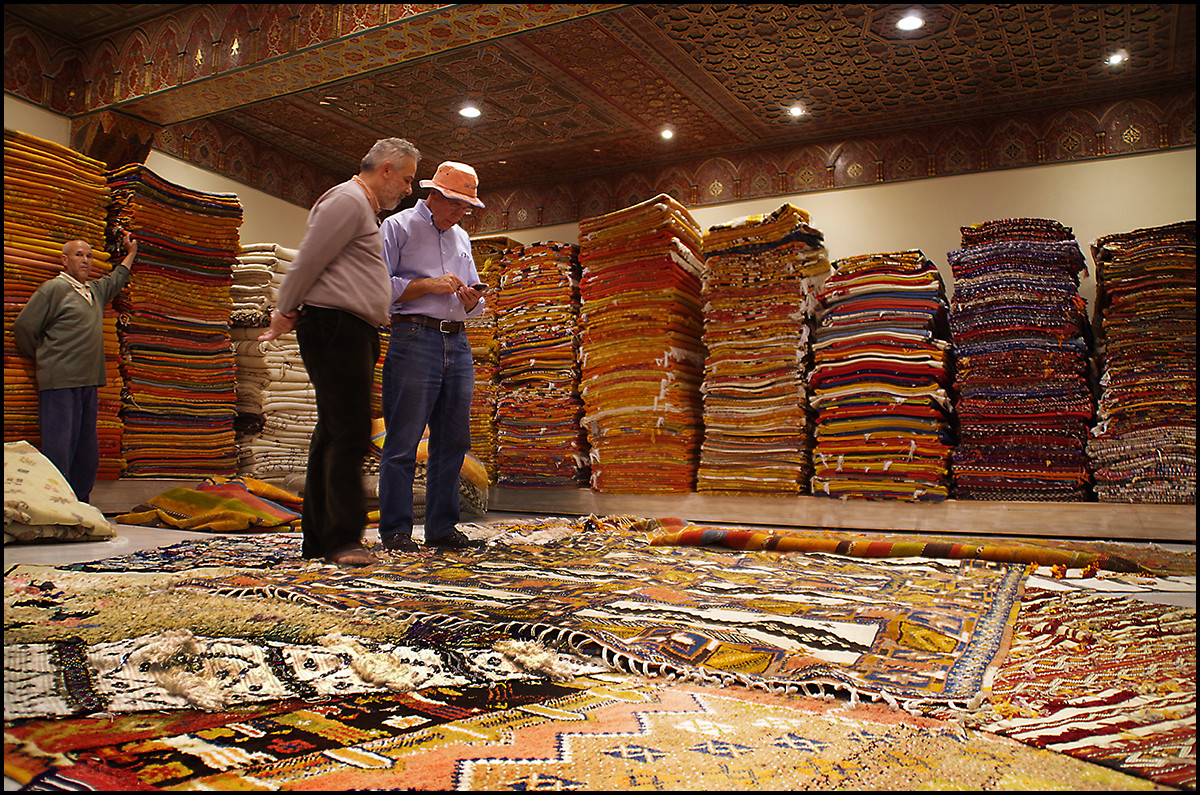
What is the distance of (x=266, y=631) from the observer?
41.1 inches

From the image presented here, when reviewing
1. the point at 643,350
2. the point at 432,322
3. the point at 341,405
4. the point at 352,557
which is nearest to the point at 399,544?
the point at 352,557

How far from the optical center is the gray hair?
1853 millimetres

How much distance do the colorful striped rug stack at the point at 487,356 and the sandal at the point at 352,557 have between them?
2250mm

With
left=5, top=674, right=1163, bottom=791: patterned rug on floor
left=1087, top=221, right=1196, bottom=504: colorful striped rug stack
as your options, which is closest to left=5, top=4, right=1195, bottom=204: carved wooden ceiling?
left=1087, top=221, right=1196, bottom=504: colorful striped rug stack

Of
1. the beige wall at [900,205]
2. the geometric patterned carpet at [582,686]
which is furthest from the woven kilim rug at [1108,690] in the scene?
the beige wall at [900,205]

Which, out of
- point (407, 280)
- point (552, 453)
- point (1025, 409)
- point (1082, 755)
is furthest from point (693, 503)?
point (1082, 755)

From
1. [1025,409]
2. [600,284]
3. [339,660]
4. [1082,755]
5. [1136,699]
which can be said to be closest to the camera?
[1082,755]

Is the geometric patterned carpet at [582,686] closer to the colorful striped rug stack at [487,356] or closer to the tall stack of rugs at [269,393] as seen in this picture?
the tall stack of rugs at [269,393]

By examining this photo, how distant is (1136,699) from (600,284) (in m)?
3.13

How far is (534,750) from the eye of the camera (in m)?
0.66

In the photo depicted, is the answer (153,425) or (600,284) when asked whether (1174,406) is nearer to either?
(600,284)

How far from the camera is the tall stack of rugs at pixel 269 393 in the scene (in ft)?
12.6

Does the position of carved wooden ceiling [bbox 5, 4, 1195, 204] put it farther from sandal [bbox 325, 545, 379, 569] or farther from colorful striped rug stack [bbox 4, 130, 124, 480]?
sandal [bbox 325, 545, 379, 569]

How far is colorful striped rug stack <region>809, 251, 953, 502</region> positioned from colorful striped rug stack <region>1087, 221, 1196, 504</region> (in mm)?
908
